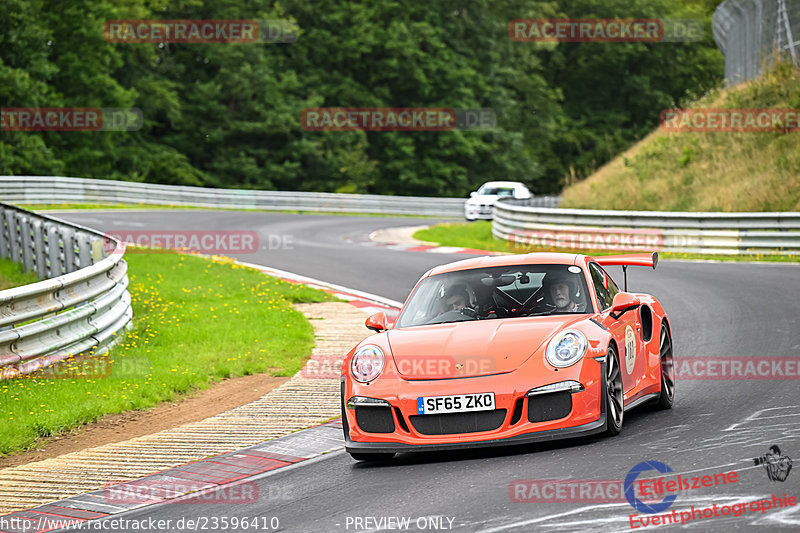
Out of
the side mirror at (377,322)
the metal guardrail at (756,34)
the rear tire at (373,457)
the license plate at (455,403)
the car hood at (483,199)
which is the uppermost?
the metal guardrail at (756,34)

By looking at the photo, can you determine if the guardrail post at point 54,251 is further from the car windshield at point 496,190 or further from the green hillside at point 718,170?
the car windshield at point 496,190

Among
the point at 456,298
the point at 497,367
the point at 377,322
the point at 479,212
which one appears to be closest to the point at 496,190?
the point at 479,212

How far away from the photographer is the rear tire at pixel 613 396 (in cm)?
730

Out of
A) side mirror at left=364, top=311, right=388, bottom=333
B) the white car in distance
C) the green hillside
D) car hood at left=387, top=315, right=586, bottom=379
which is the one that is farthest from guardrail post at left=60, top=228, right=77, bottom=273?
the white car in distance

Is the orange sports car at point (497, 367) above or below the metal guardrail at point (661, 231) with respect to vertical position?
below

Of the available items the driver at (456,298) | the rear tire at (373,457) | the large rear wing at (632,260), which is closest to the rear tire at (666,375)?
the large rear wing at (632,260)

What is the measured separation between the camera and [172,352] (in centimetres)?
1215

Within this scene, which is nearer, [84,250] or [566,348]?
[566,348]

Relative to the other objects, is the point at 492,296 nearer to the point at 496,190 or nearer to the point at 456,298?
the point at 456,298

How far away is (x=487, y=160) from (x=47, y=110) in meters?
25.0

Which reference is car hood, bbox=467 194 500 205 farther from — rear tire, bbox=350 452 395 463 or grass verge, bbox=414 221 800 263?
rear tire, bbox=350 452 395 463

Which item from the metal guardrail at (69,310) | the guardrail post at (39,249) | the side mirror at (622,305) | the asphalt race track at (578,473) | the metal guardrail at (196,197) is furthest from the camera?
the metal guardrail at (196,197)

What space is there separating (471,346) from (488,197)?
33.0 meters

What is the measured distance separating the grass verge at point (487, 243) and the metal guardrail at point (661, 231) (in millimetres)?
149
